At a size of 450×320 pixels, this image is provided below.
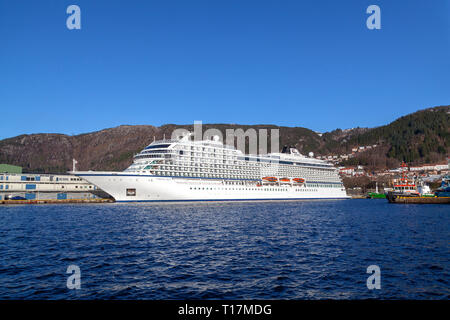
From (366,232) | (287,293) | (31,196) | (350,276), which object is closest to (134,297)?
(287,293)

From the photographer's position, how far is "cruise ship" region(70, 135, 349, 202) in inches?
2454

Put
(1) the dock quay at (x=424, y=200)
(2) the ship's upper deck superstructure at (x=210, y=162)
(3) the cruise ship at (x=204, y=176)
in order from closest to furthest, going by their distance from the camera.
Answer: (3) the cruise ship at (x=204, y=176)
(2) the ship's upper deck superstructure at (x=210, y=162)
(1) the dock quay at (x=424, y=200)

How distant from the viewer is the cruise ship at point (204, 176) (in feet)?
205

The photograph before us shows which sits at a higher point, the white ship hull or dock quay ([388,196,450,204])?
the white ship hull

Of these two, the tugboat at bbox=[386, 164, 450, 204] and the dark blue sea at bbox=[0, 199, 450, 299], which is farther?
the tugboat at bbox=[386, 164, 450, 204]

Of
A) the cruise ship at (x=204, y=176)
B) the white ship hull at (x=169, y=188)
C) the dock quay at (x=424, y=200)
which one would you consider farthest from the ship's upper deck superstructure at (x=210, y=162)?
the dock quay at (x=424, y=200)

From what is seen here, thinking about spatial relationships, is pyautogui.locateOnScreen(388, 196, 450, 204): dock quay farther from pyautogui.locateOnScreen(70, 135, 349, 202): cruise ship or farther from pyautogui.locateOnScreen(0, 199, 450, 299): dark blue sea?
pyautogui.locateOnScreen(0, 199, 450, 299): dark blue sea

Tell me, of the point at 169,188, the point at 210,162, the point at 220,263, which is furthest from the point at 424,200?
the point at 220,263

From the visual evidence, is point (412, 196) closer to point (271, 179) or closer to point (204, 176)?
point (271, 179)

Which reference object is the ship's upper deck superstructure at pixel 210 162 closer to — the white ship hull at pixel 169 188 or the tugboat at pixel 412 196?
the white ship hull at pixel 169 188

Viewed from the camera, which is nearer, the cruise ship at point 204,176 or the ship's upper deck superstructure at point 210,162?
the cruise ship at point 204,176

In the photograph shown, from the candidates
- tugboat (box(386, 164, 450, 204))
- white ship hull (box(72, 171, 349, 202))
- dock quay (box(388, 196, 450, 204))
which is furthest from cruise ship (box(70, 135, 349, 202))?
dock quay (box(388, 196, 450, 204))

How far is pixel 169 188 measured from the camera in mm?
64188
